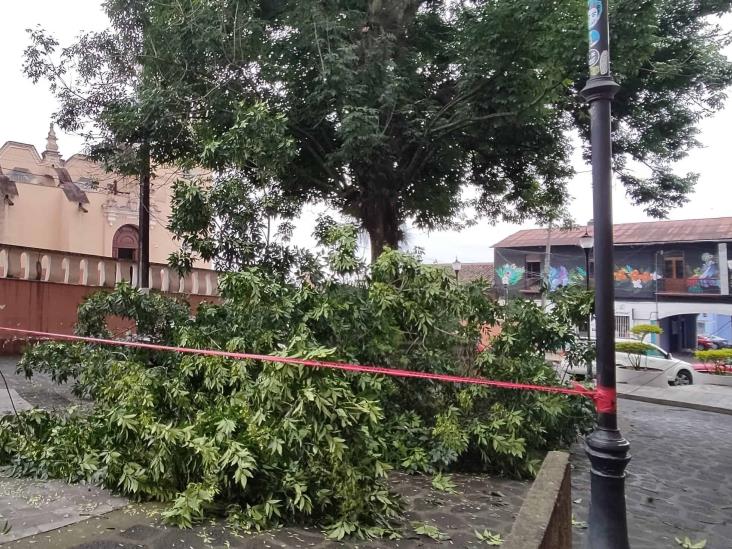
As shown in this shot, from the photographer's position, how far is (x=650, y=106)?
368 inches

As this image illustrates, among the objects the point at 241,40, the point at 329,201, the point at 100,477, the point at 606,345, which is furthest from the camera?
the point at 329,201

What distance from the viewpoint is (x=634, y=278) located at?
30.7 meters

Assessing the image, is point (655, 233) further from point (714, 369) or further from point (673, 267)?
point (714, 369)

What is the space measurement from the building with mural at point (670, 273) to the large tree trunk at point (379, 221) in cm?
1845

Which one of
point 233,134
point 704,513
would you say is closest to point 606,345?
point 704,513

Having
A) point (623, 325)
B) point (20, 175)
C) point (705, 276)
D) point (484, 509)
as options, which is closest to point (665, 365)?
point (484, 509)

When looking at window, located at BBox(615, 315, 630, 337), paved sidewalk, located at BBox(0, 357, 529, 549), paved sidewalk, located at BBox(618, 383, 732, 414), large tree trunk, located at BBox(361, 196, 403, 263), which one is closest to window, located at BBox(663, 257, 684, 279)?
window, located at BBox(615, 315, 630, 337)

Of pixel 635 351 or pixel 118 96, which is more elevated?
pixel 118 96

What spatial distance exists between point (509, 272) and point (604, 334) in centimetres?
3266

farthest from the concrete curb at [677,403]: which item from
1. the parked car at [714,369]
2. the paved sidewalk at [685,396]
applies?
the parked car at [714,369]

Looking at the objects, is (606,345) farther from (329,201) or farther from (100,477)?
(329,201)

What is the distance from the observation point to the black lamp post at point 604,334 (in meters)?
2.97

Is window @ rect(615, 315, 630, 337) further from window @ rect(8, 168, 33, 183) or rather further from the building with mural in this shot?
window @ rect(8, 168, 33, 183)

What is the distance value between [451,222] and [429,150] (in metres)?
4.98
